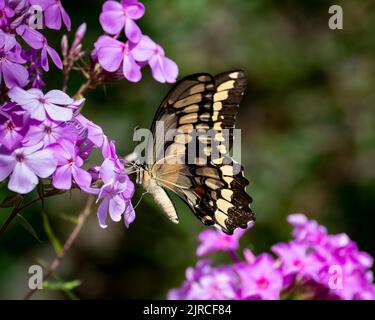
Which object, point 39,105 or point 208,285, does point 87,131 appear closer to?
point 39,105

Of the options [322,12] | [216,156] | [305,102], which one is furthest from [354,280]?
[322,12]

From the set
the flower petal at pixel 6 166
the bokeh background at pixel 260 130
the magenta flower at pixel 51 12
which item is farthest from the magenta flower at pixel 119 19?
the bokeh background at pixel 260 130

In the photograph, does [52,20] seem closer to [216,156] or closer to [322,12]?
[216,156]

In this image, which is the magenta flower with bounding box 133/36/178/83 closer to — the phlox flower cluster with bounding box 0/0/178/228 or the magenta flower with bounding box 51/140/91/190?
the phlox flower cluster with bounding box 0/0/178/228

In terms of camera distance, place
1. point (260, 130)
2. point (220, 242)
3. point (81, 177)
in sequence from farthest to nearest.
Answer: point (260, 130) → point (220, 242) → point (81, 177)

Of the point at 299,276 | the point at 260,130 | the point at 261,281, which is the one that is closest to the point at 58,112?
the point at 261,281
